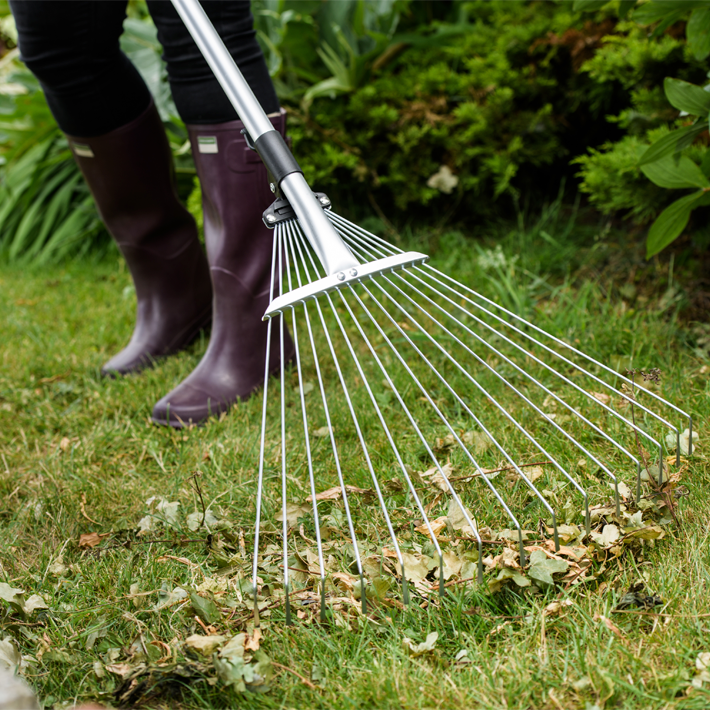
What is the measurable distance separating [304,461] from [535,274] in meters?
1.10

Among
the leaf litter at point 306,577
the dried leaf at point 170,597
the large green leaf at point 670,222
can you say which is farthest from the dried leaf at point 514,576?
the large green leaf at point 670,222

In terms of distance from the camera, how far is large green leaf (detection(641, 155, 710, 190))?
4.73 feet

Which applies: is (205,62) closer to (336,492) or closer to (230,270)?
(230,270)

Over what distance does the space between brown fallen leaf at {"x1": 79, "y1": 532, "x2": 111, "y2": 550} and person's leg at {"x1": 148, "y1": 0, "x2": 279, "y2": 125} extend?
0.95 metres

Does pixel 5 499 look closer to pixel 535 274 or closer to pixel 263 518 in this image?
pixel 263 518

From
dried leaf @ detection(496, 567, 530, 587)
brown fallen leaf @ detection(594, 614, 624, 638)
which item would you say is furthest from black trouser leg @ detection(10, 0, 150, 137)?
brown fallen leaf @ detection(594, 614, 624, 638)

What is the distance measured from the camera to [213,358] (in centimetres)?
172

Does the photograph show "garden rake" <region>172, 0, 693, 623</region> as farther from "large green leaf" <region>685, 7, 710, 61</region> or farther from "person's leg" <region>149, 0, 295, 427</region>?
"large green leaf" <region>685, 7, 710, 61</region>

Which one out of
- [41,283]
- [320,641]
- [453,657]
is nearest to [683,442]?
[453,657]

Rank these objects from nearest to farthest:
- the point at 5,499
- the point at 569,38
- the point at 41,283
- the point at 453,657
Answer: the point at 453,657 < the point at 5,499 < the point at 569,38 < the point at 41,283

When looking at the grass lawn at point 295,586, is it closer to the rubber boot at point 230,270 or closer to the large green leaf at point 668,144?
the rubber boot at point 230,270

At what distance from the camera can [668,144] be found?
1.36m

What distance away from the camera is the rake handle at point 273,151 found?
1.20 m

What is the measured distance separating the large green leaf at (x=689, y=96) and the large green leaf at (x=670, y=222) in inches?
7.5
